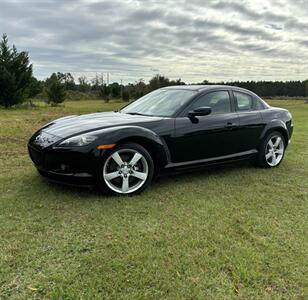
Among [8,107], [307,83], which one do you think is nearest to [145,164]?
[8,107]

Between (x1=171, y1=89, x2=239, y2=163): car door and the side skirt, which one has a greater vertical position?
(x1=171, y1=89, x2=239, y2=163): car door

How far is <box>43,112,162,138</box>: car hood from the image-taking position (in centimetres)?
384

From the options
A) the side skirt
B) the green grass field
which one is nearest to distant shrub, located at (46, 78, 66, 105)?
the green grass field

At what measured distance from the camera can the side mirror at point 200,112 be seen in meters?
4.25

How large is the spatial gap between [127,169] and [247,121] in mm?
2261

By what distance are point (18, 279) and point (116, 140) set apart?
188cm

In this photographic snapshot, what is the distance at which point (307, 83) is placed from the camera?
215ft

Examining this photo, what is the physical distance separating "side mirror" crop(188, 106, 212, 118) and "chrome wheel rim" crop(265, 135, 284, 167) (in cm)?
167

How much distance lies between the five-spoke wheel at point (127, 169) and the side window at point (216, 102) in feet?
3.68

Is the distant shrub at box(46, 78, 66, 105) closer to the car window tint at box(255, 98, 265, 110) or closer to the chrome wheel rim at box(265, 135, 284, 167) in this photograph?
the car window tint at box(255, 98, 265, 110)

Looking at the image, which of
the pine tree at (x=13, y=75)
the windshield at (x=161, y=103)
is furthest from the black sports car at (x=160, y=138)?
the pine tree at (x=13, y=75)

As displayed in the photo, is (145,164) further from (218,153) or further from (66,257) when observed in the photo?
(66,257)

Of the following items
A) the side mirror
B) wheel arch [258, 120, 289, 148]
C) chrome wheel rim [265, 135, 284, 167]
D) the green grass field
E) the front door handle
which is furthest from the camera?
chrome wheel rim [265, 135, 284, 167]

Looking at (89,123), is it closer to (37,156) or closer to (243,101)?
(37,156)
